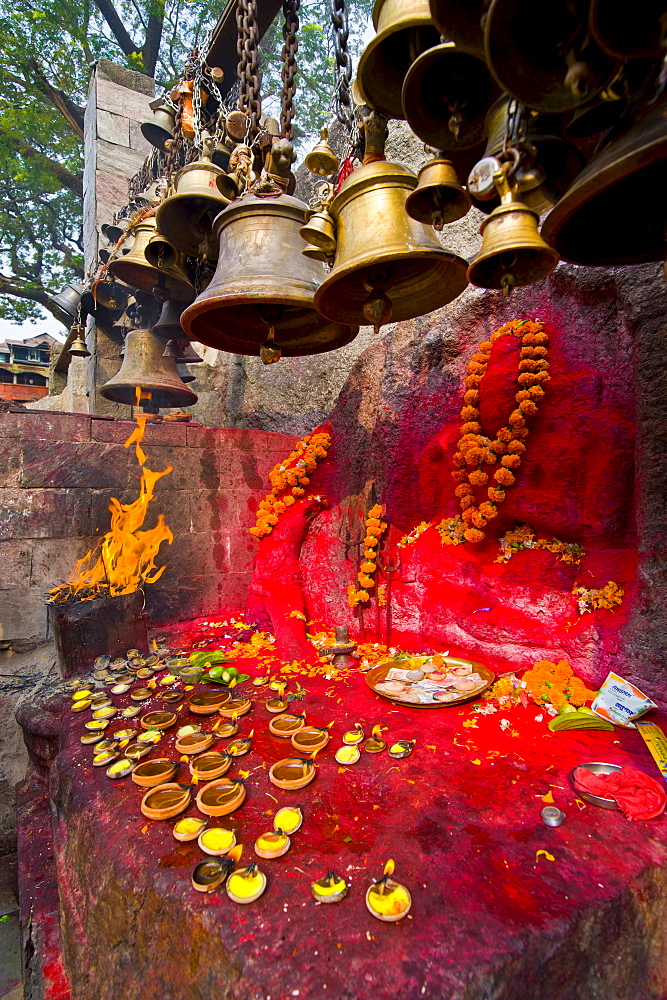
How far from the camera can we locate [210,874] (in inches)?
74.2

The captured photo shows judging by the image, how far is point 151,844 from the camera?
211 centimetres

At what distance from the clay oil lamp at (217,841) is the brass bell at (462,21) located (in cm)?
303

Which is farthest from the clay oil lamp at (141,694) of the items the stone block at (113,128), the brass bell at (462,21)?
the stone block at (113,128)

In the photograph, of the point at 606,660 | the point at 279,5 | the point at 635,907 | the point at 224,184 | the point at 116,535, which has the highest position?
the point at 279,5

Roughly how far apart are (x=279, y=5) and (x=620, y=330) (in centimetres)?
307

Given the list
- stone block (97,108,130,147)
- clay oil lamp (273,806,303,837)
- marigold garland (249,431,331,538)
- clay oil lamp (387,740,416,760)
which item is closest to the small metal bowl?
clay oil lamp (387,740,416,760)

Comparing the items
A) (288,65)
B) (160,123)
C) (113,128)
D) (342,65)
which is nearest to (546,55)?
(342,65)

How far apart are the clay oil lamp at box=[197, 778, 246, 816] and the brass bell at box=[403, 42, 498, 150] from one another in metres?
2.94

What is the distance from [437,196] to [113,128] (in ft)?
37.2

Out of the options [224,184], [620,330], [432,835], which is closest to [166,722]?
[432,835]

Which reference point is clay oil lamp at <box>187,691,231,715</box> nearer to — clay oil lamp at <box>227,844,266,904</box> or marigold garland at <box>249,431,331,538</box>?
clay oil lamp at <box>227,844,266,904</box>

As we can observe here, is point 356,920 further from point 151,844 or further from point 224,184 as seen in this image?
point 224,184

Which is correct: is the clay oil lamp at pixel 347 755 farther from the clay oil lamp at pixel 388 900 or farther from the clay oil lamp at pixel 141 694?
the clay oil lamp at pixel 141 694

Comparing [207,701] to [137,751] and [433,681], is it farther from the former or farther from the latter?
[433,681]
